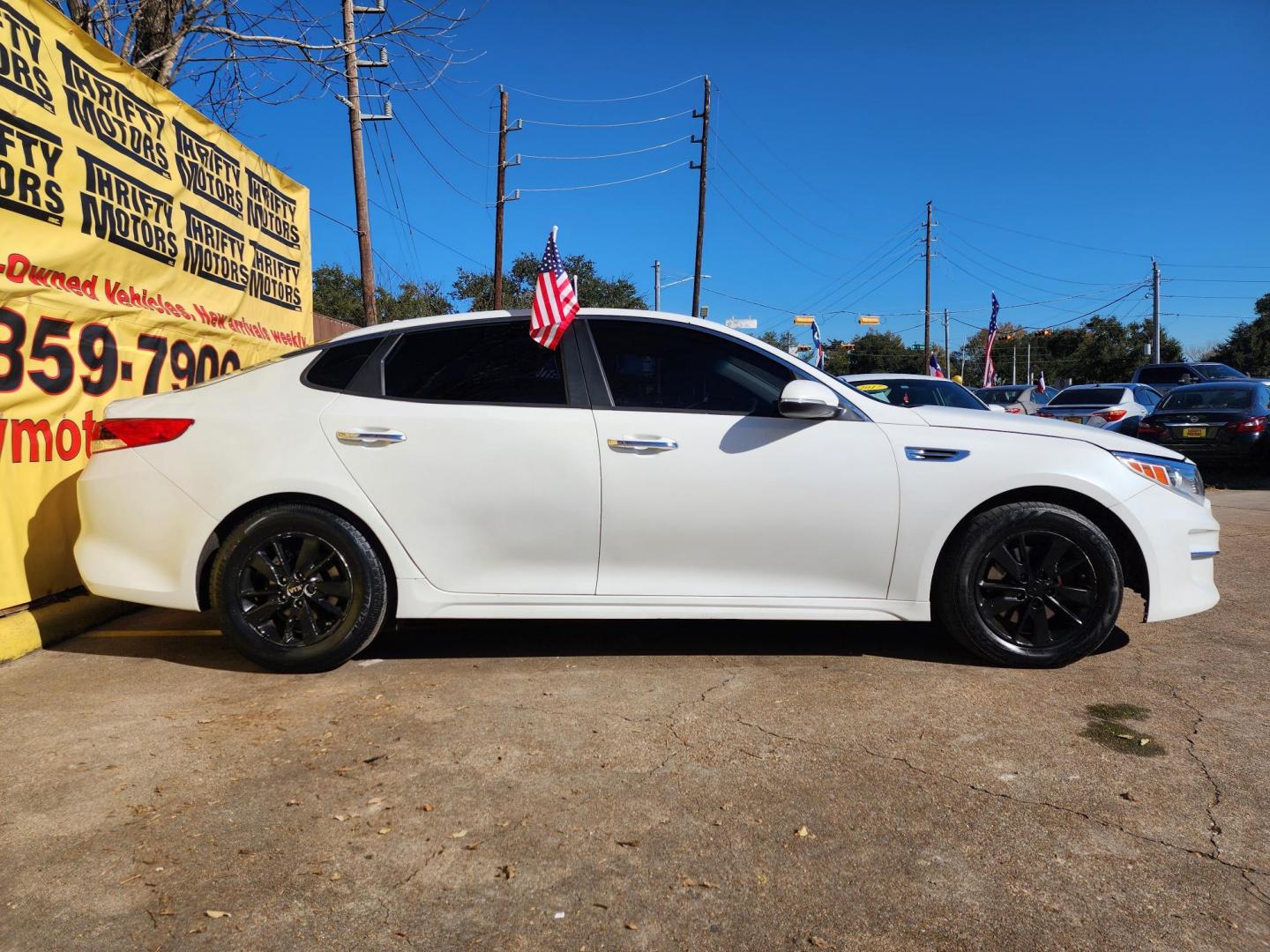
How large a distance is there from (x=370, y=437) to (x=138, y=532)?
1112 millimetres

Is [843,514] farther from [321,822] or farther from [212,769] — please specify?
[212,769]

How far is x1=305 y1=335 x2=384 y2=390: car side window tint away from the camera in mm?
3906

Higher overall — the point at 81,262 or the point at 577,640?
the point at 81,262

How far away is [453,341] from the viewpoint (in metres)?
3.99

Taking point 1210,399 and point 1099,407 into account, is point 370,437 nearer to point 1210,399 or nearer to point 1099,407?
point 1210,399

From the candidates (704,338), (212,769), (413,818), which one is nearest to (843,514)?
(704,338)

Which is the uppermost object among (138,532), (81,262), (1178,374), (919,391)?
(1178,374)

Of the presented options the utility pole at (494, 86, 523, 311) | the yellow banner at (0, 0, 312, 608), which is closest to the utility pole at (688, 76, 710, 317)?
the utility pole at (494, 86, 523, 311)

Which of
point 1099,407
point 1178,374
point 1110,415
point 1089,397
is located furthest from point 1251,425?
point 1178,374

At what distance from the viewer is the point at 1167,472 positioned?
12.9ft

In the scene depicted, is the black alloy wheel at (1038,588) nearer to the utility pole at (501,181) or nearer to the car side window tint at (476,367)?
the car side window tint at (476,367)

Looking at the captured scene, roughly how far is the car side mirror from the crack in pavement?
4.29 feet

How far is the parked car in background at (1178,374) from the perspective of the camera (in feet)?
71.7

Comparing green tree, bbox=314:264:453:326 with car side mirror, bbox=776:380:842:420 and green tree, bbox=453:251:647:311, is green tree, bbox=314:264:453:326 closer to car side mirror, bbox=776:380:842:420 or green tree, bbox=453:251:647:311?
green tree, bbox=453:251:647:311
